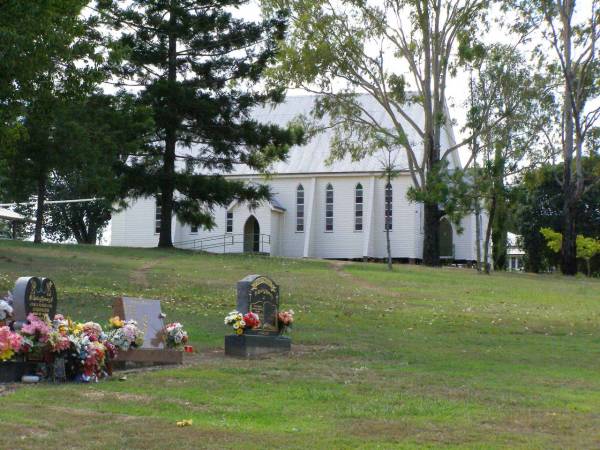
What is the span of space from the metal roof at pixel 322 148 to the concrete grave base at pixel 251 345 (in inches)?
1797

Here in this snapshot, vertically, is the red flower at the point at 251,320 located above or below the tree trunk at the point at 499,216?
below

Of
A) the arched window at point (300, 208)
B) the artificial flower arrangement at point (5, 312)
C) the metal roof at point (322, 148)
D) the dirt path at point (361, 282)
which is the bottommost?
the artificial flower arrangement at point (5, 312)

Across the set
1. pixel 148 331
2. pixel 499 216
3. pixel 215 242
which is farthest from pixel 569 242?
pixel 148 331

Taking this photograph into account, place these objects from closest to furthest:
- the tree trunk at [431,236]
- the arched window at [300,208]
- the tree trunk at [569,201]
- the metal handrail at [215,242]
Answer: the tree trunk at [431,236] < the tree trunk at [569,201] < the metal handrail at [215,242] < the arched window at [300,208]

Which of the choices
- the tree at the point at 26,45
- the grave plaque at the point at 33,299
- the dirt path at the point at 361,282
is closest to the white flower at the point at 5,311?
the grave plaque at the point at 33,299

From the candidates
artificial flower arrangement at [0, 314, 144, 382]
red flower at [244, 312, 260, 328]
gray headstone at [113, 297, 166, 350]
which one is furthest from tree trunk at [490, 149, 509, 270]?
artificial flower arrangement at [0, 314, 144, 382]

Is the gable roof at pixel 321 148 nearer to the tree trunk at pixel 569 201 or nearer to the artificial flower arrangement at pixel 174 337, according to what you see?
the tree trunk at pixel 569 201

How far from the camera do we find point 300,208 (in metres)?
65.7

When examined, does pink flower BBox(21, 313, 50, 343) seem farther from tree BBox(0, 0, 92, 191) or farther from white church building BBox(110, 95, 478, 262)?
white church building BBox(110, 95, 478, 262)

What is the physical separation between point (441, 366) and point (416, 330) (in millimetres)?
6127

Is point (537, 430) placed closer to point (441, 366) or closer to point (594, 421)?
point (594, 421)

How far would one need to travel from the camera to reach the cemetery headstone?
1639cm

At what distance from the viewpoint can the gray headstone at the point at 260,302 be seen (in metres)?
17.0

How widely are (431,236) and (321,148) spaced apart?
1868 cm
